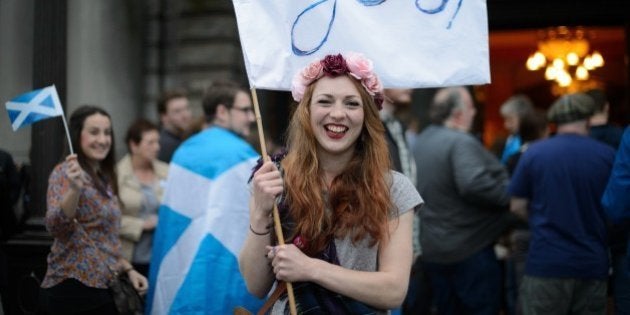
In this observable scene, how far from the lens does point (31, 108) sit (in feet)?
16.5

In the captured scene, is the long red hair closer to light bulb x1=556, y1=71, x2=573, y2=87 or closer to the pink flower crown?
the pink flower crown

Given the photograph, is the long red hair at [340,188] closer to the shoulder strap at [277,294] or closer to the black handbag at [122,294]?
the shoulder strap at [277,294]

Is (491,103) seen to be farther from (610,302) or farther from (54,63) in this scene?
(54,63)

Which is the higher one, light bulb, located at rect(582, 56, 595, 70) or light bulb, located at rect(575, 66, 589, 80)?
light bulb, located at rect(582, 56, 595, 70)

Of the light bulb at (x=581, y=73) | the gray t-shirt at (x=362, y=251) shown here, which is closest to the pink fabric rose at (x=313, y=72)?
the gray t-shirt at (x=362, y=251)

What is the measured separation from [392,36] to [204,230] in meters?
2.21

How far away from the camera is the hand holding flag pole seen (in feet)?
16.4

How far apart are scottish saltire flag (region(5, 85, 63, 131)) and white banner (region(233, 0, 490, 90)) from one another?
183cm

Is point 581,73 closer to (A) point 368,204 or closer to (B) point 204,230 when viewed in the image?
(B) point 204,230

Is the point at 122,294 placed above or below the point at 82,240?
below

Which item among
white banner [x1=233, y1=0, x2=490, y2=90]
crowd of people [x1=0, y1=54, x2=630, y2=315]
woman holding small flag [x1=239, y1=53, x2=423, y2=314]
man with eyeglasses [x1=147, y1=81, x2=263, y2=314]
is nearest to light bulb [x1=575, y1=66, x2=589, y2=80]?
crowd of people [x1=0, y1=54, x2=630, y2=315]

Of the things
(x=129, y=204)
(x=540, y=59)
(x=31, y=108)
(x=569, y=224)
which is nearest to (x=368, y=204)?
(x=31, y=108)

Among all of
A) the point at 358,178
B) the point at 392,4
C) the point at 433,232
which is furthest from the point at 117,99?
the point at 358,178

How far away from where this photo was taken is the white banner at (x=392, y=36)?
375 cm
